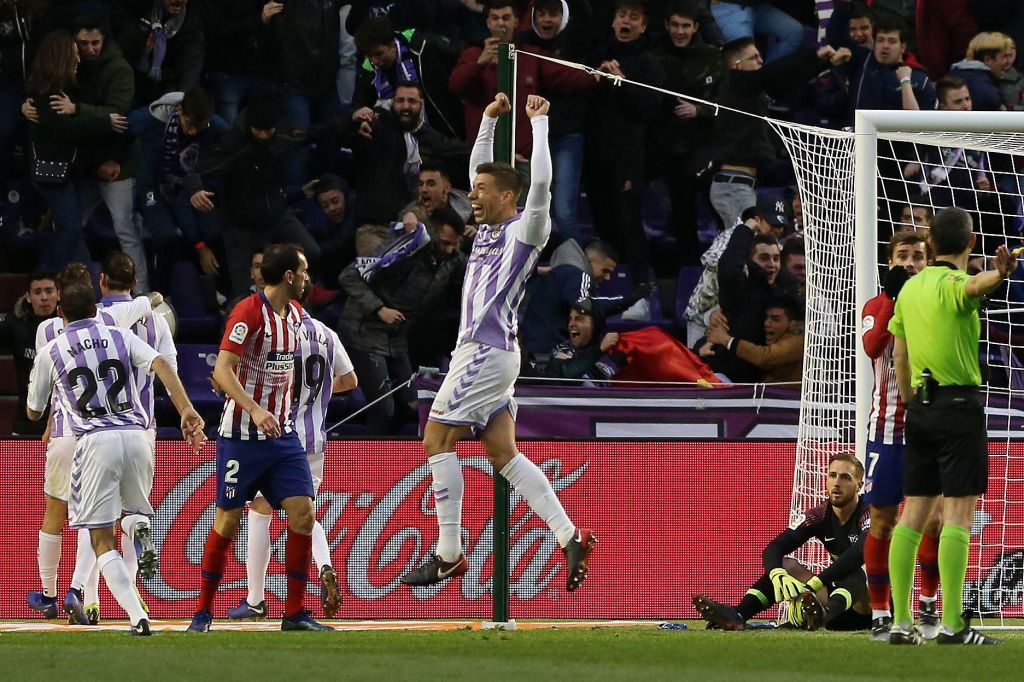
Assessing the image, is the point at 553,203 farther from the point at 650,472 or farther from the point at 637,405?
the point at 650,472

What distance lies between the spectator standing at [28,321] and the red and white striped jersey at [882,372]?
666 centimetres

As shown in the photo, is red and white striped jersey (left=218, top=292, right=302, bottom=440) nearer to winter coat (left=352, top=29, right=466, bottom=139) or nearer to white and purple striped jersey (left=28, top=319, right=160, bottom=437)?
white and purple striped jersey (left=28, top=319, right=160, bottom=437)

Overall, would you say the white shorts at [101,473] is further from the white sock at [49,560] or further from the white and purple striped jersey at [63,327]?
the white sock at [49,560]

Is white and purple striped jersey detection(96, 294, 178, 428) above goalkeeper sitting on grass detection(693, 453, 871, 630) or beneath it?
above

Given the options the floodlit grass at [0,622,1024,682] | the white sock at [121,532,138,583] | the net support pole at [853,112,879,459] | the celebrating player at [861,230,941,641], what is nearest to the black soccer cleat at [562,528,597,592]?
the floodlit grass at [0,622,1024,682]

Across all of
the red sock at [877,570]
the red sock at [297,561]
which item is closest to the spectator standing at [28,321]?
the red sock at [297,561]

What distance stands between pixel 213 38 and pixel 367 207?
2191 mm

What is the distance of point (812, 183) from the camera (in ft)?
38.0

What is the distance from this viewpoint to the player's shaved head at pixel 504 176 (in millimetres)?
8469

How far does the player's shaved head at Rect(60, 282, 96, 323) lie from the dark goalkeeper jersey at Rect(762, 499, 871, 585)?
13.5 ft

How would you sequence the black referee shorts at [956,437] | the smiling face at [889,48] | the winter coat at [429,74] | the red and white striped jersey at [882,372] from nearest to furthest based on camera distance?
the black referee shorts at [956,437]
the red and white striped jersey at [882,372]
the winter coat at [429,74]
the smiling face at [889,48]

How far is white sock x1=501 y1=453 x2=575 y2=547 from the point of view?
28.2ft

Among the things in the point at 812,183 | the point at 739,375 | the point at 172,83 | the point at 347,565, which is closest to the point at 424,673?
the point at 347,565

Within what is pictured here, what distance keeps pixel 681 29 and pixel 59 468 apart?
6.99 meters
